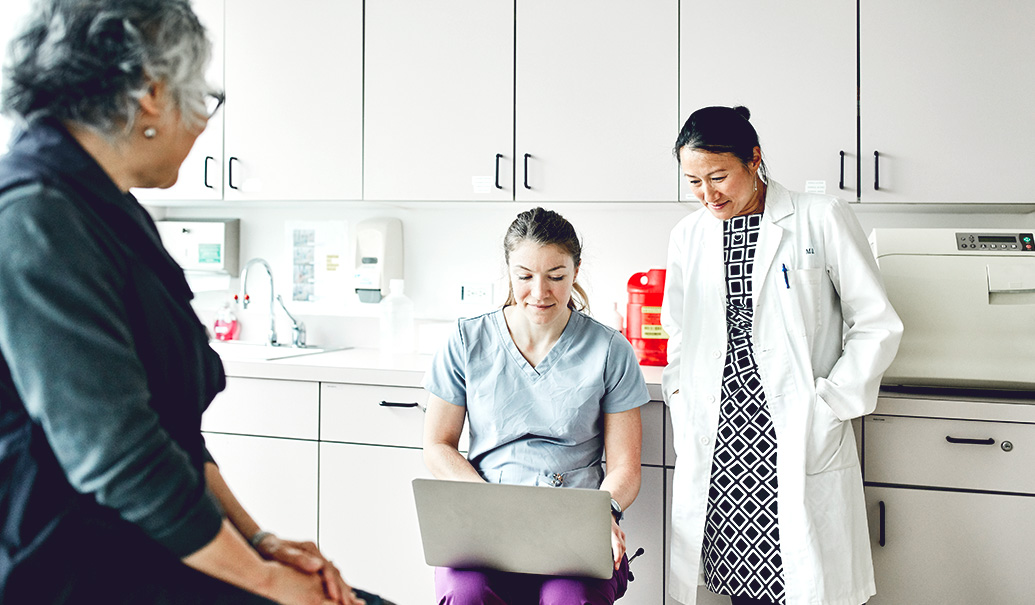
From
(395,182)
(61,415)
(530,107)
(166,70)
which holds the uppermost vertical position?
(530,107)

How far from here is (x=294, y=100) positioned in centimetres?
241

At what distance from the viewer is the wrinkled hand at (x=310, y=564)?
0.82 metres

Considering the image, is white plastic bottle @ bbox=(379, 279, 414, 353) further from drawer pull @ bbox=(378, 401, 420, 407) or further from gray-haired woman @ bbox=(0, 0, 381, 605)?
gray-haired woman @ bbox=(0, 0, 381, 605)

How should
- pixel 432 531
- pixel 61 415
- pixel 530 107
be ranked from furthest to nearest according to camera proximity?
pixel 530 107
pixel 432 531
pixel 61 415

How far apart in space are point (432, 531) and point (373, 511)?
806 mm

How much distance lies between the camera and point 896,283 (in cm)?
183

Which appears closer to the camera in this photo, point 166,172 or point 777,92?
point 166,172

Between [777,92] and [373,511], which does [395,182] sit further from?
[777,92]

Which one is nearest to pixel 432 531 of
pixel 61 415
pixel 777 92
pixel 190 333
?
pixel 190 333

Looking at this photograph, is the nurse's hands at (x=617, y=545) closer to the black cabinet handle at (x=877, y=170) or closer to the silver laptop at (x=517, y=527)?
the silver laptop at (x=517, y=527)

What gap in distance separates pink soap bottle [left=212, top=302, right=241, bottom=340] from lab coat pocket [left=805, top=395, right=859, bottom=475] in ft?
6.61

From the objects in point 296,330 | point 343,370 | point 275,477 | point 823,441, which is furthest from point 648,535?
point 296,330

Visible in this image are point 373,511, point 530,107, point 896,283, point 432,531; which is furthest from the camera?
point 530,107

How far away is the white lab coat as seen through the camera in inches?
62.0
